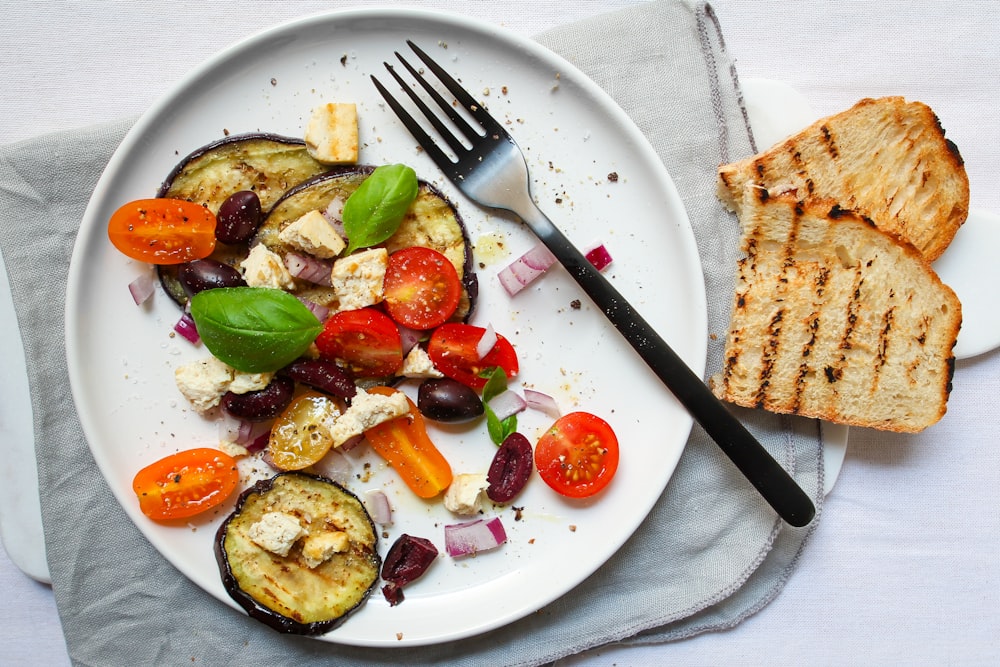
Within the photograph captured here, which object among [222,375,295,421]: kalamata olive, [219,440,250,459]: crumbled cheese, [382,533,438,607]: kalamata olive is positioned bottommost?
[382,533,438,607]: kalamata olive

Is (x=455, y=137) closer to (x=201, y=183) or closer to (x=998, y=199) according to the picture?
(x=201, y=183)

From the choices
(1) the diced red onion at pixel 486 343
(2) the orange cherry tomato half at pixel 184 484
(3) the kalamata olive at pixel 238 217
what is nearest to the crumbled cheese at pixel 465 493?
(1) the diced red onion at pixel 486 343

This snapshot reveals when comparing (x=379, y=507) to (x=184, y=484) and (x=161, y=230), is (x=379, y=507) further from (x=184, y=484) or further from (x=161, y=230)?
(x=161, y=230)

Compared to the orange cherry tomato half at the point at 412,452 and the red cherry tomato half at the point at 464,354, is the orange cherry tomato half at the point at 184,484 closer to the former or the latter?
the orange cherry tomato half at the point at 412,452

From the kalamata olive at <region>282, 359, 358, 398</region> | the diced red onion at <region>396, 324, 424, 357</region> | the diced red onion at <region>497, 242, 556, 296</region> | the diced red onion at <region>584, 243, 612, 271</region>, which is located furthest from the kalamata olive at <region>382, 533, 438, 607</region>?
the diced red onion at <region>584, 243, 612, 271</region>

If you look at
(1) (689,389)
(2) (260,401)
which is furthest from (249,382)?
(1) (689,389)

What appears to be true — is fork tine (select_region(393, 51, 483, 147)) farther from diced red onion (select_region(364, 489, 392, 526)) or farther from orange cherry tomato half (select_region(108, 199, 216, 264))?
diced red onion (select_region(364, 489, 392, 526))

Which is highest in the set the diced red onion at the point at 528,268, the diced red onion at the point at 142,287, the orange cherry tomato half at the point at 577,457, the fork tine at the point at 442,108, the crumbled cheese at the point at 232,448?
the fork tine at the point at 442,108
